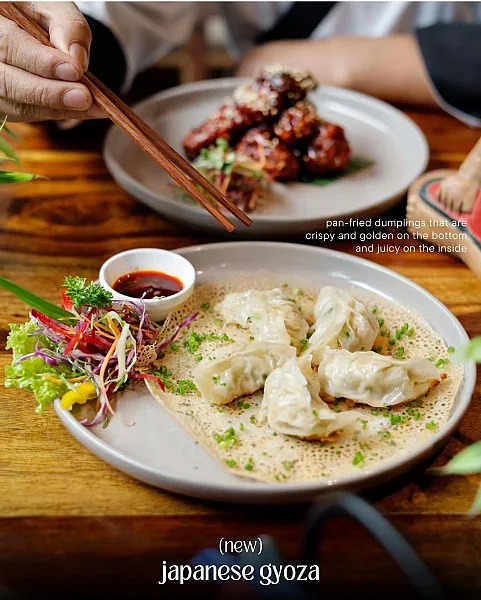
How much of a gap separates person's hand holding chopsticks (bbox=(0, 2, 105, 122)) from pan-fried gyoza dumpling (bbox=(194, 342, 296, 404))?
87cm

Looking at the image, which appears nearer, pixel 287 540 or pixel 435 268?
pixel 287 540

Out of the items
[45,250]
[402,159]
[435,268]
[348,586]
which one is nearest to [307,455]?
[348,586]

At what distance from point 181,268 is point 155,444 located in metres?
0.70

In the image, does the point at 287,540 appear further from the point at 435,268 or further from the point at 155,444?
the point at 435,268

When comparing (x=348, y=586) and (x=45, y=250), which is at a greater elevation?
(x=348, y=586)

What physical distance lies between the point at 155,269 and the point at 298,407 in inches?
30.4

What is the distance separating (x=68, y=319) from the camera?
6.39 ft

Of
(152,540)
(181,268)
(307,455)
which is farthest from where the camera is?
(181,268)

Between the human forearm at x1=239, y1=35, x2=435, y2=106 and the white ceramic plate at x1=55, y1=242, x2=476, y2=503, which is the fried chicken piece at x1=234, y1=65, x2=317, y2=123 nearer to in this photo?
the human forearm at x1=239, y1=35, x2=435, y2=106

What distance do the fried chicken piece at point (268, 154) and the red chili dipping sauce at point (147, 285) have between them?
78 cm

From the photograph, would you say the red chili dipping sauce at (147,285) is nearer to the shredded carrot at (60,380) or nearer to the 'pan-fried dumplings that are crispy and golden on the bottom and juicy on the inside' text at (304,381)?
the 'pan-fried dumplings that are crispy and golden on the bottom and juicy on the inside' text at (304,381)

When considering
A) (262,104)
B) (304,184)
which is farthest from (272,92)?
(304,184)

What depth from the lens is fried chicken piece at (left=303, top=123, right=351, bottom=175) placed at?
2869 millimetres

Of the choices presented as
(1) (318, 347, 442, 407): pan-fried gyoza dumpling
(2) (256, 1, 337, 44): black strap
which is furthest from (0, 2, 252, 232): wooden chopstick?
(2) (256, 1, 337, 44): black strap
